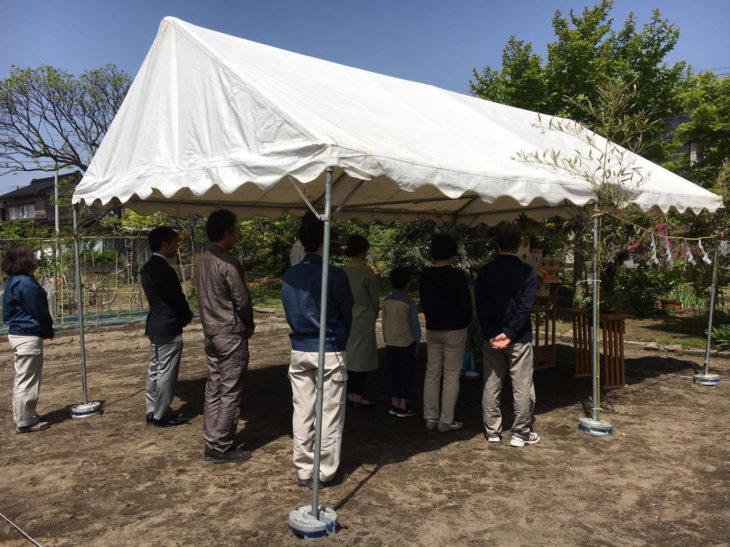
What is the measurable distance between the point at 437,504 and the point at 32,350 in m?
3.72

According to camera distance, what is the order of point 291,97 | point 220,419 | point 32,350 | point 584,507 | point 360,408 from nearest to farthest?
1. point 584,507
2. point 291,97
3. point 220,419
4. point 32,350
5. point 360,408

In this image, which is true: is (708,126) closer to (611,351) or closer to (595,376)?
(611,351)

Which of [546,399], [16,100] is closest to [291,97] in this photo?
[546,399]

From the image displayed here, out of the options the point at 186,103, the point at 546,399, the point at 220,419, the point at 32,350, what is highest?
the point at 186,103

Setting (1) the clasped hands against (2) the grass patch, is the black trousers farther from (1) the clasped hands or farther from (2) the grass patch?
(2) the grass patch

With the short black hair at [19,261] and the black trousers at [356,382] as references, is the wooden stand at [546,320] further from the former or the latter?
the short black hair at [19,261]

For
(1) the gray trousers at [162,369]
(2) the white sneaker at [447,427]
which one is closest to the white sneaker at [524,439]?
(2) the white sneaker at [447,427]

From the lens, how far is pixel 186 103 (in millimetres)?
4328

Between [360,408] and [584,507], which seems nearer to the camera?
[584,507]

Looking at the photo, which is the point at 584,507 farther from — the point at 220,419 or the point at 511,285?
the point at 220,419

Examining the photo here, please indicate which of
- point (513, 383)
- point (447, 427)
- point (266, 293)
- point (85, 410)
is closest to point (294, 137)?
point (513, 383)

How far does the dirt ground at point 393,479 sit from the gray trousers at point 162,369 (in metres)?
0.27

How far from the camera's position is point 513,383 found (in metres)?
→ 4.61

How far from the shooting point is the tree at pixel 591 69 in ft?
46.8
